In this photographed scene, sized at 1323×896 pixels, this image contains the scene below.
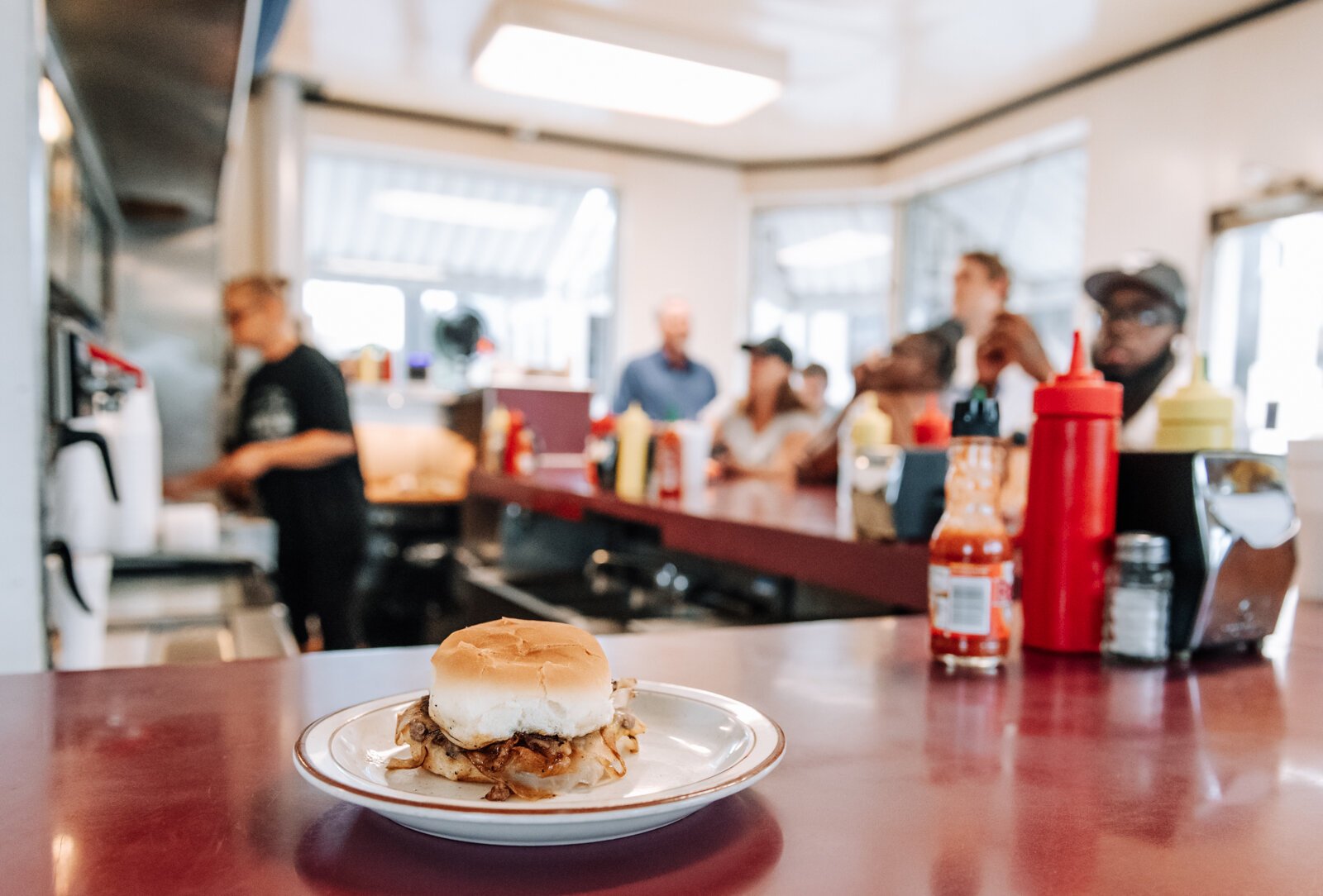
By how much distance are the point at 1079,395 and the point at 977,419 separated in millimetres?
136

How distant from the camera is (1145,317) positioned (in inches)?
93.0

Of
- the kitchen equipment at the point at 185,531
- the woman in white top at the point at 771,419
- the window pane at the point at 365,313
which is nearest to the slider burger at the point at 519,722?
the kitchen equipment at the point at 185,531

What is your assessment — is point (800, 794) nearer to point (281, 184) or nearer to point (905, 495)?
point (905, 495)

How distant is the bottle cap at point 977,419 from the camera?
999 mm

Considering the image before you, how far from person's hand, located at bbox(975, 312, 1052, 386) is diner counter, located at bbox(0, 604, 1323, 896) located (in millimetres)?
1513

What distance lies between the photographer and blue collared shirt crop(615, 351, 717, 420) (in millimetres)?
5430

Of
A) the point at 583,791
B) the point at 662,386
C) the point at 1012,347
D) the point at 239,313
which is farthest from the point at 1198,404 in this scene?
the point at 662,386

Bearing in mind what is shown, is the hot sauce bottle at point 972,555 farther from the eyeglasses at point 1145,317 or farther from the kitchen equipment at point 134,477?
the kitchen equipment at point 134,477

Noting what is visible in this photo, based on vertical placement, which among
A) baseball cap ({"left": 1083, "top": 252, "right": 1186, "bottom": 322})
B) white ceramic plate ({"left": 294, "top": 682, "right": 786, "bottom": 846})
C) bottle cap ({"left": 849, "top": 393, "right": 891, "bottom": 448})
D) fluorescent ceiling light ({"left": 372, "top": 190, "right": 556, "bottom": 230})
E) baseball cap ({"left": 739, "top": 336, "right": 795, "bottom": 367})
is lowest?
white ceramic plate ({"left": 294, "top": 682, "right": 786, "bottom": 846})

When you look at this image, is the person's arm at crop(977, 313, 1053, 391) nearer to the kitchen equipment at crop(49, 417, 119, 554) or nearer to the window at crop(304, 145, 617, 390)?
the kitchen equipment at crop(49, 417, 119, 554)

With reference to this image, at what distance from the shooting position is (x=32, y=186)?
127 cm

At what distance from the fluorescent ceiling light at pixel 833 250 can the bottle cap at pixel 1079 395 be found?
20.3ft

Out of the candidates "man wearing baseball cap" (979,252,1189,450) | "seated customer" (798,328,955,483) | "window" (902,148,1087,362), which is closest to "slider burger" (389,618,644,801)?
"man wearing baseball cap" (979,252,1189,450)

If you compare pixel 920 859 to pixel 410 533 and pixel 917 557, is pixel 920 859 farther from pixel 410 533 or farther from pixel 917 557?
pixel 410 533
